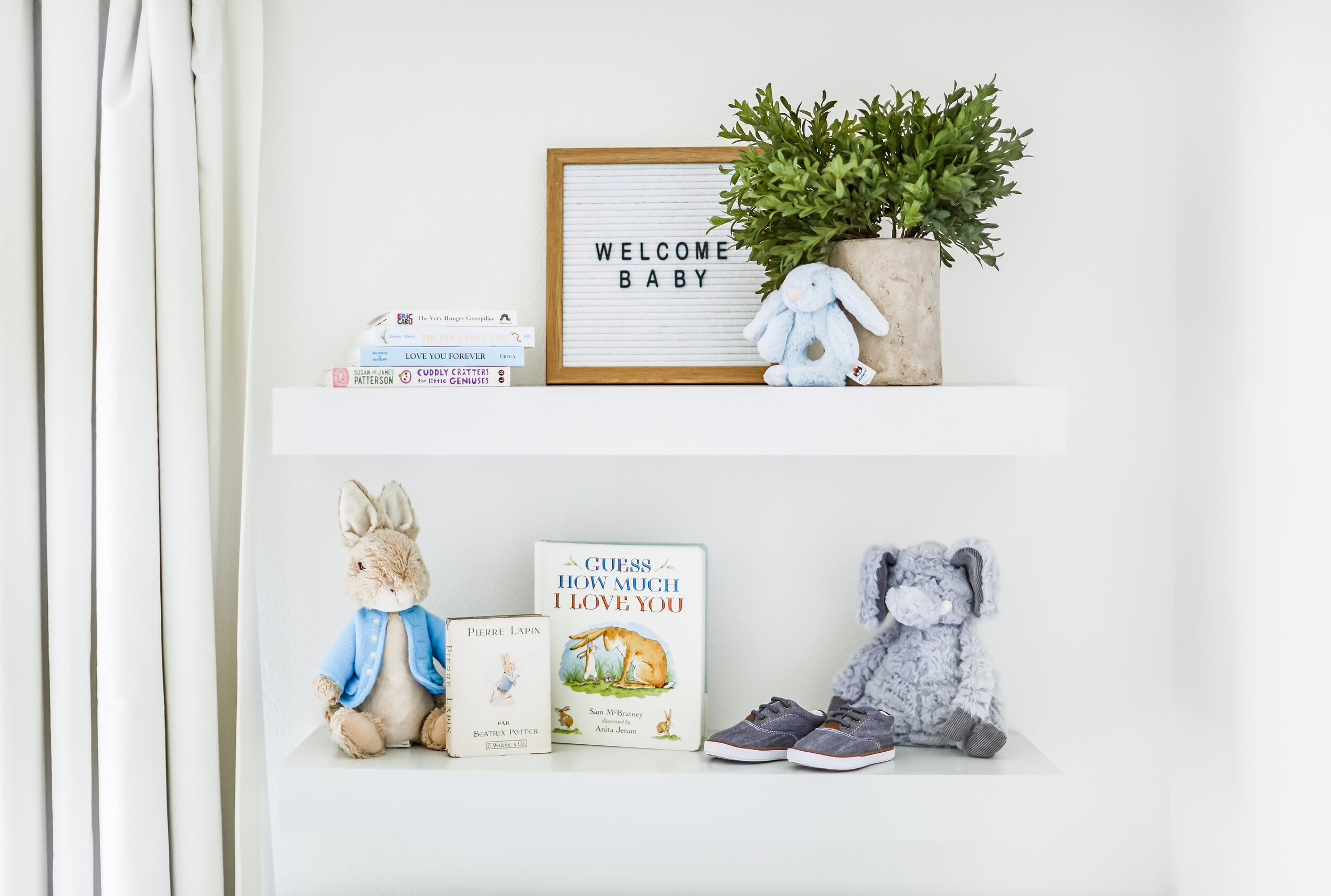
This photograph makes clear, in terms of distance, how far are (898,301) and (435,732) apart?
2.54 feet

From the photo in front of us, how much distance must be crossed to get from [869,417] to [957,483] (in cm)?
30

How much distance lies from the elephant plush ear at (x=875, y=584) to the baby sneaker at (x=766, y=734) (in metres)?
0.14

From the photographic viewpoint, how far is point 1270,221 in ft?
3.52

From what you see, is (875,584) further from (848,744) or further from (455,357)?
(455,357)

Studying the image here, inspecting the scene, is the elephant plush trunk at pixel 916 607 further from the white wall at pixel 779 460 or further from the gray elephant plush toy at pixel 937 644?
the white wall at pixel 779 460

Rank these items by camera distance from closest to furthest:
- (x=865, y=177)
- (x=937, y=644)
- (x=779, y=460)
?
(x=865, y=177)
(x=937, y=644)
(x=779, y=460)

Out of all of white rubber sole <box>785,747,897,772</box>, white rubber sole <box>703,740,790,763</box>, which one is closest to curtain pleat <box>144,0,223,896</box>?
white rubber sole <box>703,740,790,763</box>

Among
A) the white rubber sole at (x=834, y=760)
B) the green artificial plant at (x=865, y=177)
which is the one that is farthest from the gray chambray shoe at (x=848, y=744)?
the green artificial plant at (x=865, y=177)

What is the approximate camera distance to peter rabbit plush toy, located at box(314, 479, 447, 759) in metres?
1.16

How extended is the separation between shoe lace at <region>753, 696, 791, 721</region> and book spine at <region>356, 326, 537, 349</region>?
539 millimetres

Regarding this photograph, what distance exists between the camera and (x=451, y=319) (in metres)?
1.15

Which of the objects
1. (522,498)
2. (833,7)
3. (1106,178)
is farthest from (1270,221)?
(522,498)

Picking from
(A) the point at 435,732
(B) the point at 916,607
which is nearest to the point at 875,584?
(B) the point at 916,607

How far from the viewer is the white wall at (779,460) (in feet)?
4.20
